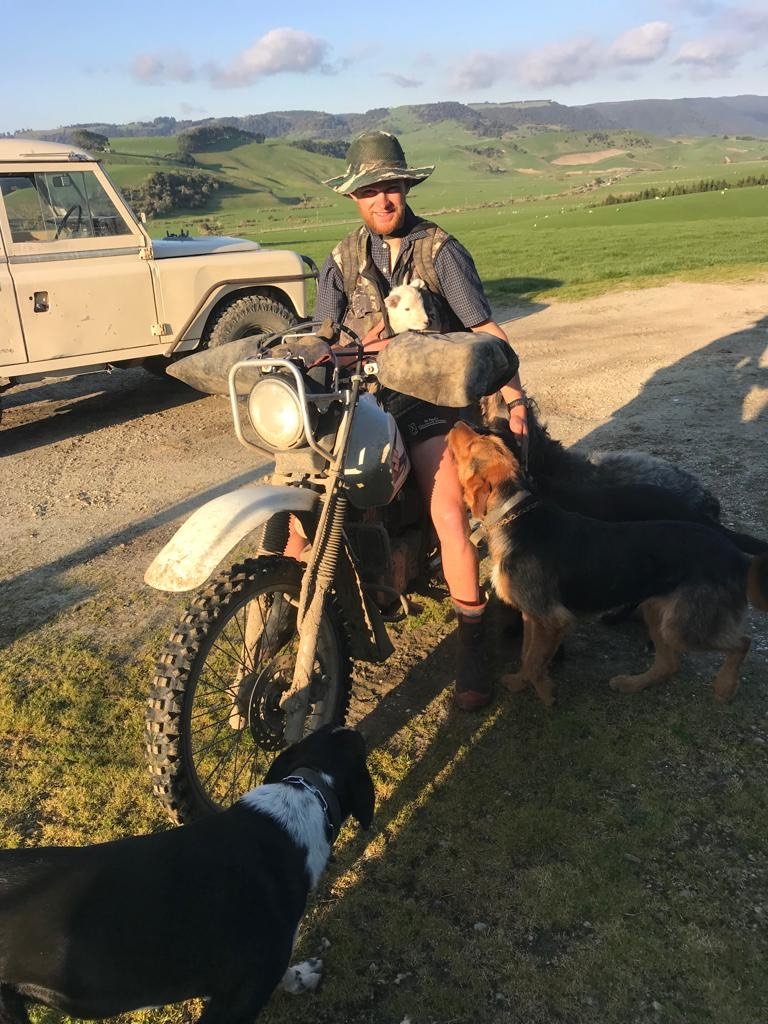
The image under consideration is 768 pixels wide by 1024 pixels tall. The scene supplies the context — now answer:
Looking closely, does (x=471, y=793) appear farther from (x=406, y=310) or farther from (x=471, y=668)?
(x=406, y=310)

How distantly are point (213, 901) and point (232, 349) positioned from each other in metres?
2.03

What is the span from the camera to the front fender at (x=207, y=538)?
252cm

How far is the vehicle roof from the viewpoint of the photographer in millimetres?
7273

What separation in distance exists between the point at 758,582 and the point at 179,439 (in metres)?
5.93

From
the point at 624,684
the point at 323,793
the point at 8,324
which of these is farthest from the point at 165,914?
the point at 8,324

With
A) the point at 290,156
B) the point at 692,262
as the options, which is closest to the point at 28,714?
the point at 692,262

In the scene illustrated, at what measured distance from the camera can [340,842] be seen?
281cm

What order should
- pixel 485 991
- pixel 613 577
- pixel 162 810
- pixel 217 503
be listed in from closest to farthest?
pixel 485 991 < pixel 217 503 < pixel 162 810 < pixel 613 577

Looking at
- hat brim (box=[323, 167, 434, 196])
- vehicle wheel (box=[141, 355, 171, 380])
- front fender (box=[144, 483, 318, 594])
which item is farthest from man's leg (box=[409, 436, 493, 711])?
vehicle wheel (box=[141, 355, 171, 380])

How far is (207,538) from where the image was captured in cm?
253

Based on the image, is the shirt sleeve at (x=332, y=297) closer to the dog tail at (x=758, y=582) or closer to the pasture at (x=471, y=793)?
the pasture at (x=471, y=793)

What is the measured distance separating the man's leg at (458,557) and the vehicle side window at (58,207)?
612 cm

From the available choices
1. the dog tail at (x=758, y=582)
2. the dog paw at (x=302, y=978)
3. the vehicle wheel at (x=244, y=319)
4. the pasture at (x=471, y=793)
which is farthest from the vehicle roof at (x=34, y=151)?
the dog paw at (x=302, y=978)

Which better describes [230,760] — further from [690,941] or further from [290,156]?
[290,156]
